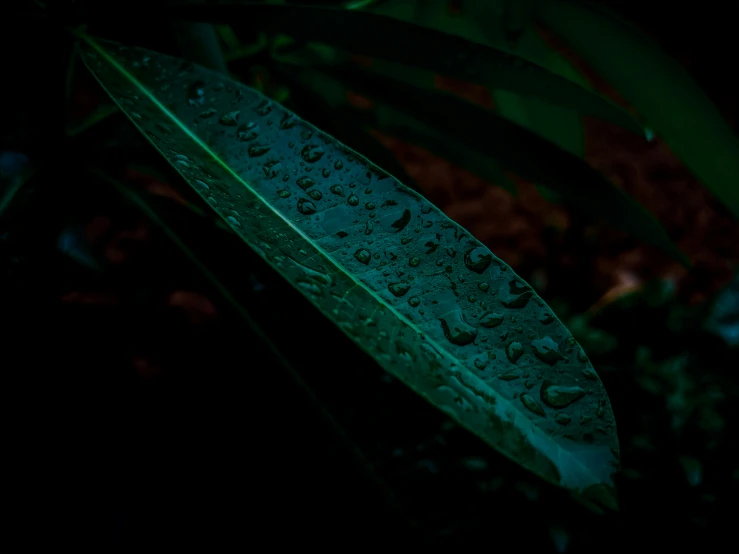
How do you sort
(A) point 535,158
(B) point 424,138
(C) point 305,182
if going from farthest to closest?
(B) point 424,138 < (A) point 535,158 < (C) point 305,182

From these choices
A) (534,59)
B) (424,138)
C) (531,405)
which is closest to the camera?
(531,405)

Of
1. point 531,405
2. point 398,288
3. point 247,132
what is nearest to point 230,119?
point 247,132

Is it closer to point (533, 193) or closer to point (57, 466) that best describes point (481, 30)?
point (57, 466)

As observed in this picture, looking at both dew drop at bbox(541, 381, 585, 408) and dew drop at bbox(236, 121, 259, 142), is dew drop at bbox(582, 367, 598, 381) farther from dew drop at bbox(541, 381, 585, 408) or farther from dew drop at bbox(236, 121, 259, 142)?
dew drop at bbox(236, 121, 259, 142)

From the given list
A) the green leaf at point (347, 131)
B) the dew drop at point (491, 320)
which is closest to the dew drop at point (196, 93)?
the green leaf at point (347, 131)

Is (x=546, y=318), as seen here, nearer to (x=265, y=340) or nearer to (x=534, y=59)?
(x=265, y=340)

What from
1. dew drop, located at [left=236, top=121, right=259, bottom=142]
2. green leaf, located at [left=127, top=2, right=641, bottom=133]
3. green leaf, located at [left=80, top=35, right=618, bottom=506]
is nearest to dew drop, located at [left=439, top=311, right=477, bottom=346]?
green leaf, located at [left=80, top=35, right=618, bottom=506]
